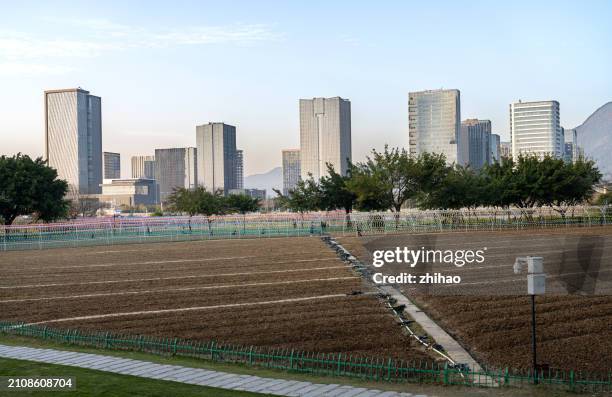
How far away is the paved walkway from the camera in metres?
8.41

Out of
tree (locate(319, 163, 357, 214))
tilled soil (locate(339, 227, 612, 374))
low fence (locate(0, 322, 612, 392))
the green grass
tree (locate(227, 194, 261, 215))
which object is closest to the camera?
the green grass

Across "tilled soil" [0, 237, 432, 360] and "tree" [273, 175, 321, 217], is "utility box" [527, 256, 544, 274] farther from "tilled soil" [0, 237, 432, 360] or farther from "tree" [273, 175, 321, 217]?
"tree" [273, 175, 321, 217]

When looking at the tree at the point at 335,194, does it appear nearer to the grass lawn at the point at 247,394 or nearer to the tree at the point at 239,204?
the tree at the point at 239,204

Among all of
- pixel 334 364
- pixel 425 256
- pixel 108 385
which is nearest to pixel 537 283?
pixel 334 364

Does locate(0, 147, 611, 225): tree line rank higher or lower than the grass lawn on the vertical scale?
higher

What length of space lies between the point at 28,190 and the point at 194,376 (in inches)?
1872

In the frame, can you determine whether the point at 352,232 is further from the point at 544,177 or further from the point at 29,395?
the point at 29,395

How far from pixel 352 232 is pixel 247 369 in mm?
39591

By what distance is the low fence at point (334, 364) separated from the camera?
927 centimetres

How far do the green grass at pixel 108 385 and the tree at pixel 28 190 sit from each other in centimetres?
4571

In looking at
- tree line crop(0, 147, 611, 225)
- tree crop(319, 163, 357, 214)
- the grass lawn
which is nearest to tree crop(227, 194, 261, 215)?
tree line crop(0, 147, 611, 225)

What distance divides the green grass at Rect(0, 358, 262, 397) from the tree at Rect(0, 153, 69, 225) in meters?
45.7

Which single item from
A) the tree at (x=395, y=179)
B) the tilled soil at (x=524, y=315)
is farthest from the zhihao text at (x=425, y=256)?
the tree at (x=395, y=179)

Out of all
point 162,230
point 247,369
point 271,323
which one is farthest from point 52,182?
point 247,369
